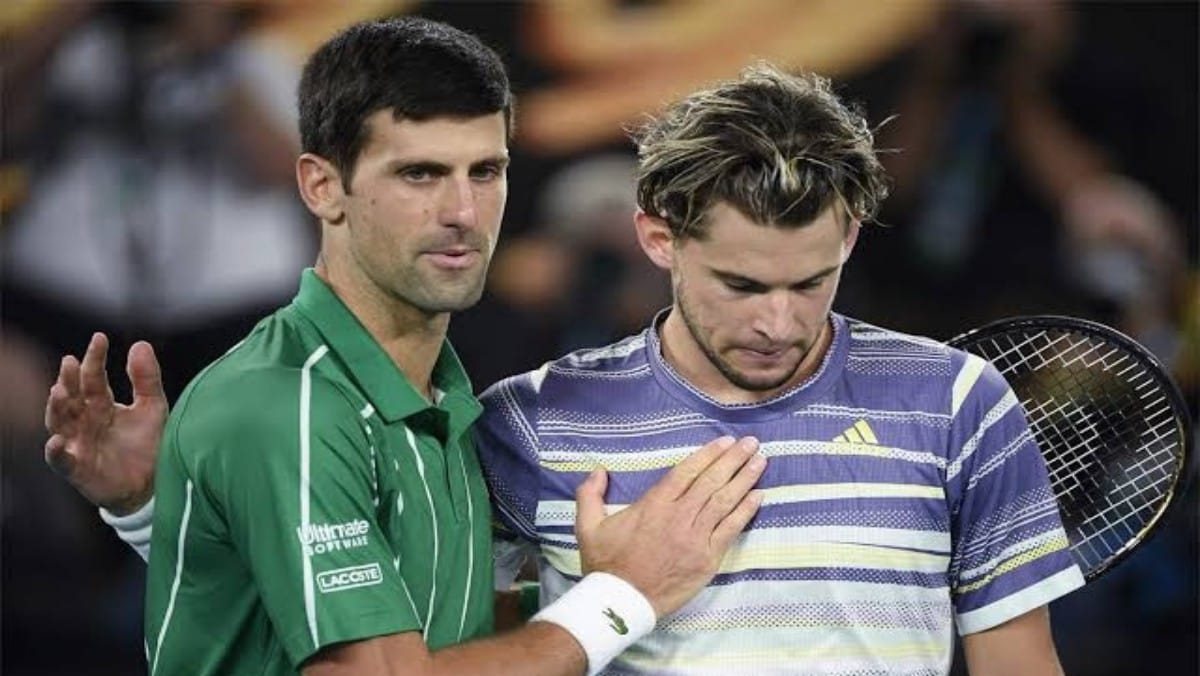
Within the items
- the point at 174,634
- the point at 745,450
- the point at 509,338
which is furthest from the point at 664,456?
the point at 509,338

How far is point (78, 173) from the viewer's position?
21.7ft

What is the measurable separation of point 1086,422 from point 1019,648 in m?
0.67

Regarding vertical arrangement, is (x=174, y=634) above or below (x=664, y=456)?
below

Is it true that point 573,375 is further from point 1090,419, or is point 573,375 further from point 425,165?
point 1090,419

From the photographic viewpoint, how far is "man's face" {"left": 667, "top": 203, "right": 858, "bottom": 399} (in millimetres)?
3180

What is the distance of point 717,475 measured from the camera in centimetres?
320

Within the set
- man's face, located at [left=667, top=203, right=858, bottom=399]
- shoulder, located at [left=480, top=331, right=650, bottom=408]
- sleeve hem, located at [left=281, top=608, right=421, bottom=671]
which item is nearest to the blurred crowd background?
shoulder, located at [left=480, top=331, right=650, bottom=408]

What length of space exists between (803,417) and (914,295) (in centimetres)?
325

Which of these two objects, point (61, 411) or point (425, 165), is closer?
point (425, 165)

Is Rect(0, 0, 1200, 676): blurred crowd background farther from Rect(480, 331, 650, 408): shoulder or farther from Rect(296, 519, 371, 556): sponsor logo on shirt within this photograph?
Rect(296, 519, 371, 556): sponsor logo on shirt

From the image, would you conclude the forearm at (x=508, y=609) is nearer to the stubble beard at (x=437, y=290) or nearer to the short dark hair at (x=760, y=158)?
the stubble beard at (x=437, y=290)

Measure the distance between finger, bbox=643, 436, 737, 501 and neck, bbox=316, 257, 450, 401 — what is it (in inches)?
16.5

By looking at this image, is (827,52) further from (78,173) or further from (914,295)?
(78,173)

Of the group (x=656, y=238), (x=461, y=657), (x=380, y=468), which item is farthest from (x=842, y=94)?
(x=461, y=657)
